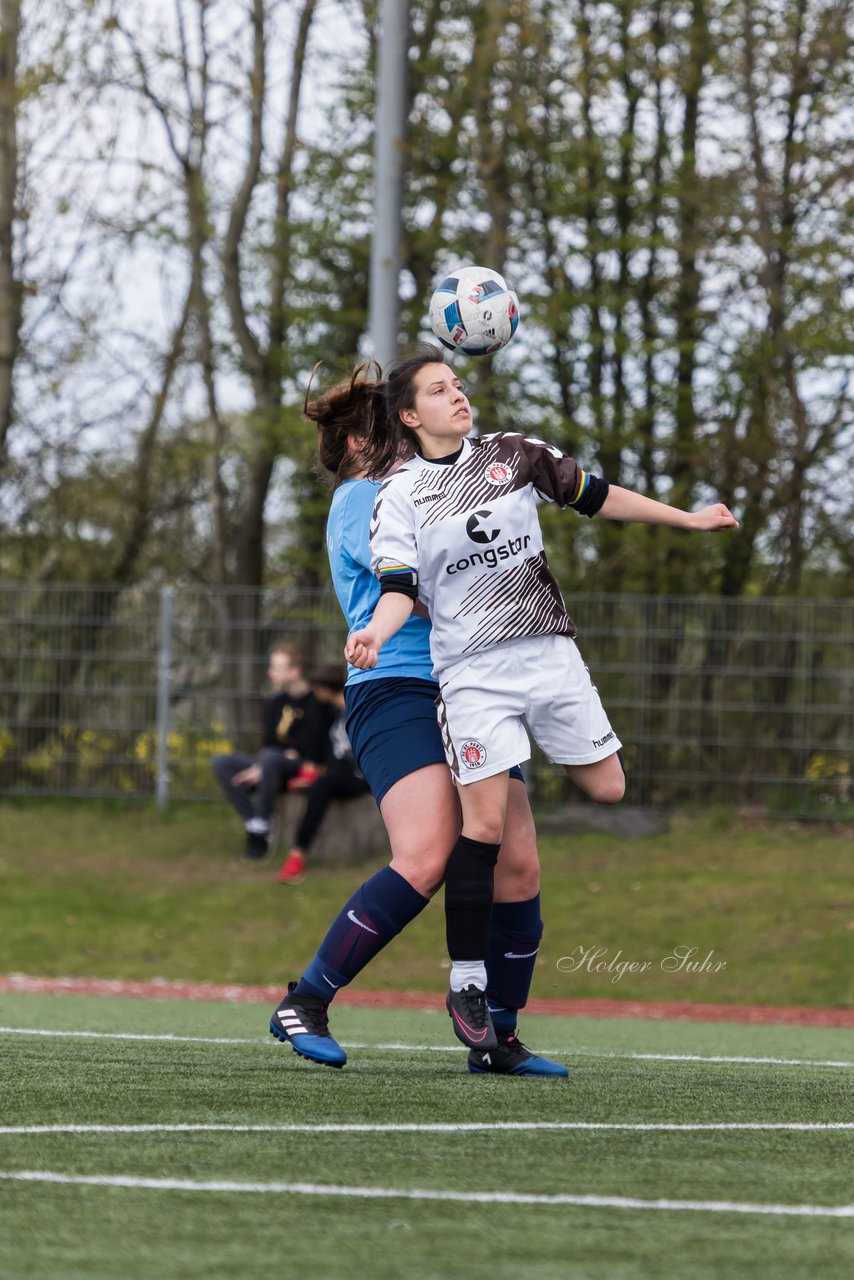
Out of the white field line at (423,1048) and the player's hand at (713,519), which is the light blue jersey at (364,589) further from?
the white field line at (423,1048)

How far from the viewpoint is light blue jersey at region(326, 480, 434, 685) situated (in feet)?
15.3

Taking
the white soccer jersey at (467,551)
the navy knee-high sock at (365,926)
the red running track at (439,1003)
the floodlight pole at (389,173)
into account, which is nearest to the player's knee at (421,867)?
the navy knee-high sock at (365,926)

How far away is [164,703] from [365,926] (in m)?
11.3

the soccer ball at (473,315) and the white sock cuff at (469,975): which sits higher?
the soccer ball at (473,315)

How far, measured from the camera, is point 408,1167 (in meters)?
3.06

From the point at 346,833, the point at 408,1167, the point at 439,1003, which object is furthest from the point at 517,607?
the point at 346,833

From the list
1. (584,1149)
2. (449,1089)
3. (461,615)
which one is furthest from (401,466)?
(584,1149)

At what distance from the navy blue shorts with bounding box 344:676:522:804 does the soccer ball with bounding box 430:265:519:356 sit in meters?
1.14

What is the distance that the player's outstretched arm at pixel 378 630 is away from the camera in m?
4.17

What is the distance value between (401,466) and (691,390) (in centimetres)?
1185

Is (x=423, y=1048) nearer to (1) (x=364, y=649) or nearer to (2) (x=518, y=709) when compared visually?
(2) (x=518, y=709)

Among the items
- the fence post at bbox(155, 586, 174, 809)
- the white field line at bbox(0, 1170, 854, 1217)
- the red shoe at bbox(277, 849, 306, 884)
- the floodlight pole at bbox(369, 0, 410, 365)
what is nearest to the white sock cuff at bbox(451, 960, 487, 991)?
the white field line at bbox(0, 1170, 854, 1217)

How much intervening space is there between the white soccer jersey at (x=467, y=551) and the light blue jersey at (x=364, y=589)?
0.14 m

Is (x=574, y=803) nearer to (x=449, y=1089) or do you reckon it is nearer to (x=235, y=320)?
(x=235, y=320)
